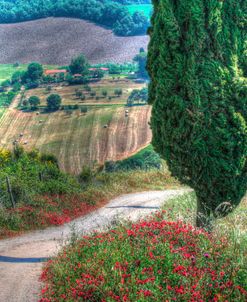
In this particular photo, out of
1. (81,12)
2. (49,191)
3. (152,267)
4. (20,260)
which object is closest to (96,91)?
(81,12)

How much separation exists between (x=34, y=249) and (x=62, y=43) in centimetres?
8013

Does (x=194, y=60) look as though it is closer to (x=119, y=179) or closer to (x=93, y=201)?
(x=93, y=201)

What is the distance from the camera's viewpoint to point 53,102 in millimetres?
55469

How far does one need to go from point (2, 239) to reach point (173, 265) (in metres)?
6.21

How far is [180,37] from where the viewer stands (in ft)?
24.6

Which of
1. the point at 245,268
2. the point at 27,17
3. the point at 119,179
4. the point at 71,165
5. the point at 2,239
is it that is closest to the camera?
the point at 245,268

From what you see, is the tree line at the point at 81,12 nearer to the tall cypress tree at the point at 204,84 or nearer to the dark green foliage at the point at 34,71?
the dark green foliage at the point at 34,71

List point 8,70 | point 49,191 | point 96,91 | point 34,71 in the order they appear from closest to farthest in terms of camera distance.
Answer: point 49,191 < point 96,91 < point 34,71 < point 8,70

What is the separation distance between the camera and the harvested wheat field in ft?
135

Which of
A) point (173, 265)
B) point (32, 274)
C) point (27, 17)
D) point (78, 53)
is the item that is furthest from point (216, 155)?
point (27, 17)

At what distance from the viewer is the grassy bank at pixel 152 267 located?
16.5 feet

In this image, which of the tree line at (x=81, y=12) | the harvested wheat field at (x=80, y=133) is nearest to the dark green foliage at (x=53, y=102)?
the harvested wheat field at (x=80, y=133)

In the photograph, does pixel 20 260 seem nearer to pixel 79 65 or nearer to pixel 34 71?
pixel 34 71

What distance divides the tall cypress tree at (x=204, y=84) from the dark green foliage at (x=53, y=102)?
47.7 meters
